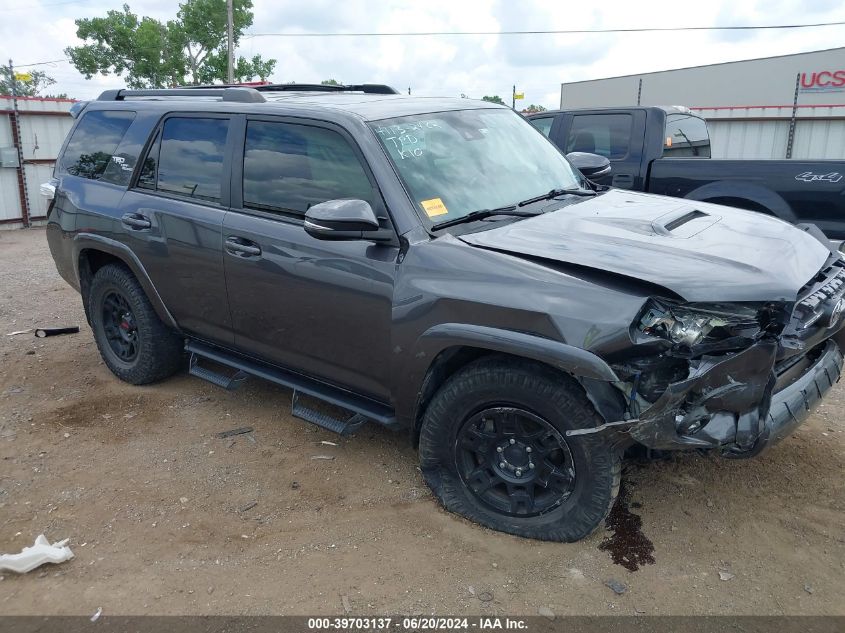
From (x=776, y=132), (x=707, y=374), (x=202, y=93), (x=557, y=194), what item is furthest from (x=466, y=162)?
(x=776, y=132)

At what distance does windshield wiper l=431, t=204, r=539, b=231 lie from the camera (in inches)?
131

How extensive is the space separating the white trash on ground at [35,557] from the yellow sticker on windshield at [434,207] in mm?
2275

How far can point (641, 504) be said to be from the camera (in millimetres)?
3410

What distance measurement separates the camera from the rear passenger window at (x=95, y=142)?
4.83m

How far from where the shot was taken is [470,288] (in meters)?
3.00

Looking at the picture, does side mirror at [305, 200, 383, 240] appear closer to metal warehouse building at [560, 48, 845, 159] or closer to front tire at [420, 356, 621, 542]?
front tire at [420, 356, 621, 542]

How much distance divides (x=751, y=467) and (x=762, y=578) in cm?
95

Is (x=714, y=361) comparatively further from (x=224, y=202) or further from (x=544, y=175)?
(x=224, y=202)

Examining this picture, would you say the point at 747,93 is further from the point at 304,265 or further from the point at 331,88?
the point at 304,265

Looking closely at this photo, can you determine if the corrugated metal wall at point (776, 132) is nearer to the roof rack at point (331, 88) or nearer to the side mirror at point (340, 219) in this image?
the roof rack at point (331, 88)

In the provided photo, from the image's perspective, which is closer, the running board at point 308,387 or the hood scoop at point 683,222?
the hood scoop at point 683,222

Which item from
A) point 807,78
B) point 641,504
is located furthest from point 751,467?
point 807,78

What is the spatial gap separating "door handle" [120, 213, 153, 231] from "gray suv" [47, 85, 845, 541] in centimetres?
5

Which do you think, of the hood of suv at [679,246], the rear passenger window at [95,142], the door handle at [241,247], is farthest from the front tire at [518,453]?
the rear passenger window at [95,142]
